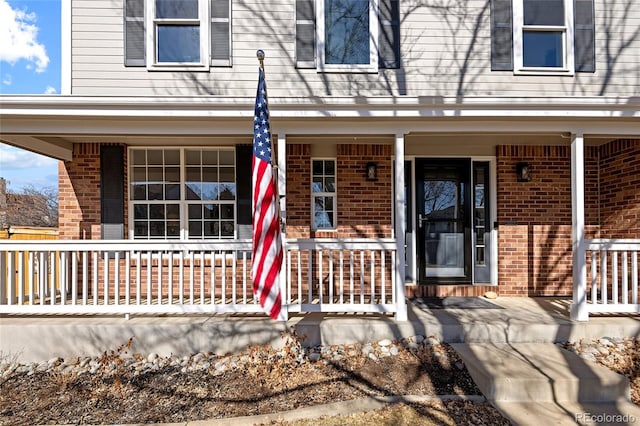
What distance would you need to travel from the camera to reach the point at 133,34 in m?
5.50

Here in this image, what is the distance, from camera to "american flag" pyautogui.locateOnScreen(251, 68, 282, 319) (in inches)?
133

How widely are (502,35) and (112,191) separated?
20.7ft

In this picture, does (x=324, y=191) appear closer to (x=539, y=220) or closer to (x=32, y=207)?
(x=539, y=220)

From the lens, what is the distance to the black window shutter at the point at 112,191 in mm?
5473

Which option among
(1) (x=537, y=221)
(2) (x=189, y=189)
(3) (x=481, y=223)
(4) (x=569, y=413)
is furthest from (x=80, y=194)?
(1) (x=537, y=221)

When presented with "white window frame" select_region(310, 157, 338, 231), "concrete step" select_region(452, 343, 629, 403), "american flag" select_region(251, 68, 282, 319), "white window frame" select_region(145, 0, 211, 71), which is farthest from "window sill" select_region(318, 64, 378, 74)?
"concrete step" select_region(452, 343, 629, 403)

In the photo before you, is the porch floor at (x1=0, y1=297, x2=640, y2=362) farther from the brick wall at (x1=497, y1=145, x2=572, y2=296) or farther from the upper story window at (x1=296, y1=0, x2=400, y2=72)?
the upper story window at (x1=296, y1=0, x2=400, y2=72)

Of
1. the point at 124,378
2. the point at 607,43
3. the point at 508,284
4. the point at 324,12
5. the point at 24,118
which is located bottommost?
the point at 124,378

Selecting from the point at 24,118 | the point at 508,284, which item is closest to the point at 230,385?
the point at 24,118

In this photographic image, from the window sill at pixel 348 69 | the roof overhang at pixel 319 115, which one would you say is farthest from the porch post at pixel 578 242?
the window sill at pixel 348 69

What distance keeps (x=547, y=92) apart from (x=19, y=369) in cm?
774

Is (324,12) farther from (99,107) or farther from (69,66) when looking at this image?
(69,66)

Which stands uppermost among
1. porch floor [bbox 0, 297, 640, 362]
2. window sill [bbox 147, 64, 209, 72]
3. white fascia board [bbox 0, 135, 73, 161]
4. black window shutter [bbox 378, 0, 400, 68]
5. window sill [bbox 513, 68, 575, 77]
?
black window shutter [bbox 378, 0, 400, 68]

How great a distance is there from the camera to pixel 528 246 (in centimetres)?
582
